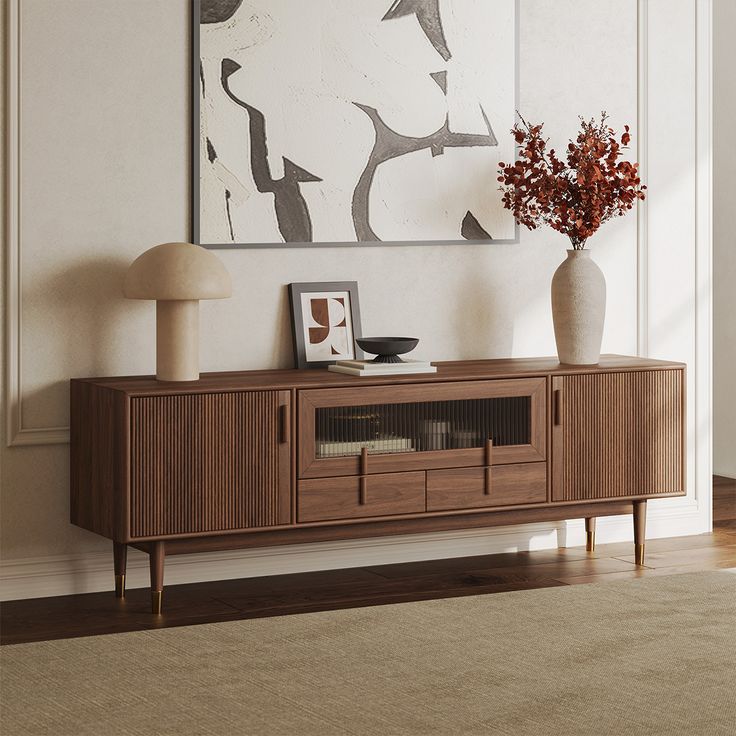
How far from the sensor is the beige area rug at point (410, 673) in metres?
2.92

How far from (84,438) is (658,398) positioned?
6.45 feet

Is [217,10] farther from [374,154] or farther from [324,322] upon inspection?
[324,322]

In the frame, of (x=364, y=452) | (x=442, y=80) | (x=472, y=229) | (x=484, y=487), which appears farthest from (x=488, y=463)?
(x=442, y=80)

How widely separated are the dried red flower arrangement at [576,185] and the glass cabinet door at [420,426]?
0.61m

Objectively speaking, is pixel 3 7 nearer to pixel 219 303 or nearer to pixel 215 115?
pixel 215 115

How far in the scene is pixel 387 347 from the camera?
14.1ft

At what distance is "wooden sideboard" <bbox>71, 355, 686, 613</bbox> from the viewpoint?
154 inches

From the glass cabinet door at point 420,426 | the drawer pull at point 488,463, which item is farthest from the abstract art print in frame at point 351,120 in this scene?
the drawer pull at point 488,463

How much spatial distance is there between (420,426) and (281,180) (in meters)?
0.93

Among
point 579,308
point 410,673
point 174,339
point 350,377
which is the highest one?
point 579,308

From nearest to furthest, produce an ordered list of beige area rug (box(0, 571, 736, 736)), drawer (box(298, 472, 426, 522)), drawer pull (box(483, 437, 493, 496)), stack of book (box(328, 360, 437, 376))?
beige area rug (box(0, 571, 736, 736)) < drawer (box(298, 472, 426, 522)) < stack of book (box(328, 360, 437, 376)) < drawer pull (box(483, 437, 493, 496))

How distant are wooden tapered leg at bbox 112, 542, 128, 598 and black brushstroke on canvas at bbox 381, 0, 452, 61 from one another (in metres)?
1.99

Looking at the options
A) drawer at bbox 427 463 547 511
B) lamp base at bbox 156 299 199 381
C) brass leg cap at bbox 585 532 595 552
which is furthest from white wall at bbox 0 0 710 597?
drawer at bbox 427 463 547 511

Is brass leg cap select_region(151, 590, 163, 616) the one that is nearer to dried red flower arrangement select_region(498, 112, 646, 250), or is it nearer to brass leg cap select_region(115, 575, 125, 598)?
brass leg cap select_region(115, 575, 125, 598)
